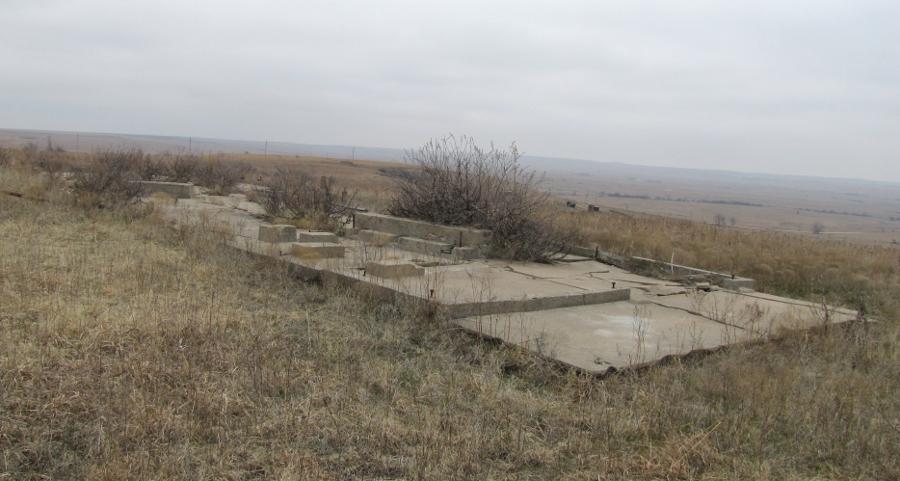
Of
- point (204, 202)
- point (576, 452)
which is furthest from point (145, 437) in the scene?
point (204, 202)

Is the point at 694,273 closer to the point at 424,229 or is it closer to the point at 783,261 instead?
the point at 783,261

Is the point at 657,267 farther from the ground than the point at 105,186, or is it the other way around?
the point at 105,186

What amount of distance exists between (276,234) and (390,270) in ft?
9.62

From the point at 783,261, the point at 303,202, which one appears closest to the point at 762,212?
the point at 783,261

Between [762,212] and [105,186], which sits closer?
[105,186]

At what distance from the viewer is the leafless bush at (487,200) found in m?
10.2

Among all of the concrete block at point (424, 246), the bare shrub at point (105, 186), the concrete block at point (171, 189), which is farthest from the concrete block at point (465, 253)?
the concrete block at point (171, 189)

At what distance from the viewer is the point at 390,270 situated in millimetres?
7699

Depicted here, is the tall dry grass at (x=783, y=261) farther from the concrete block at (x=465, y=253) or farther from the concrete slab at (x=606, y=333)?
the concrete slab at (x=606, y=333)

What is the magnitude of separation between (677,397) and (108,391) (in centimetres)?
354

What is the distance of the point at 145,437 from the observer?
12.4 ft

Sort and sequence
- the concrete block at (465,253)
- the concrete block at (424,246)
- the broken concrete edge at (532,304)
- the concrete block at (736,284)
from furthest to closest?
A: the concrete block at (424,246), the concrete block at (465,253), the concrete block at (736,284), the broken concrete edge at (532,304)

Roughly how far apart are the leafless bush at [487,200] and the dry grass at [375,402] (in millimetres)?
3783

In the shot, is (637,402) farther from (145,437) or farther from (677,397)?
(145,437)
